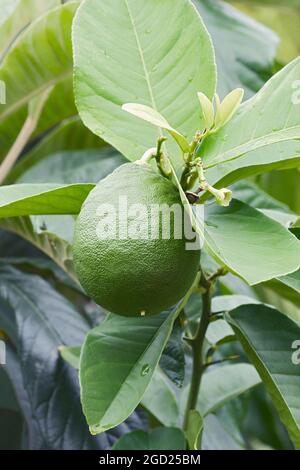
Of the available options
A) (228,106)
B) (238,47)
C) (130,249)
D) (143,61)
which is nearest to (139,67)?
(143,61)

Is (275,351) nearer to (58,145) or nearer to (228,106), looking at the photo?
(228,106)

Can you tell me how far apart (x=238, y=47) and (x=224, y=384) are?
51 centimetres

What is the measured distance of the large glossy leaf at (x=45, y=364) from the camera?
97 centimetres

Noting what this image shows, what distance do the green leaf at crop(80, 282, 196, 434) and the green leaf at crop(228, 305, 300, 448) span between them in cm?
8

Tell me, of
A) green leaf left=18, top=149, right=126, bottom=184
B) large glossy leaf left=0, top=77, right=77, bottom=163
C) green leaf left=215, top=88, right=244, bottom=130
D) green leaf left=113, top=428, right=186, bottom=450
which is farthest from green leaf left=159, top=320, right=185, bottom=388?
large glossy leaf left=0, top=77, right=77, bottom=163

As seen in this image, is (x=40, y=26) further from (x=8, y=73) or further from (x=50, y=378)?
(x=50, y=378)

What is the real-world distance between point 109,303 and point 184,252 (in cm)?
7

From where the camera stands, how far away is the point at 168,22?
75 cm

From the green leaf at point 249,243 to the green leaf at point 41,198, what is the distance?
0.12 metres

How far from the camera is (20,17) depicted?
116 cm

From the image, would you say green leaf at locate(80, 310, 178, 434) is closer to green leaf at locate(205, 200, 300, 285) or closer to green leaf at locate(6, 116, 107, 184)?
green leaf at locate(205, 200, 300, 285)
